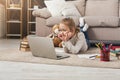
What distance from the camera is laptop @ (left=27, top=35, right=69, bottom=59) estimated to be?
8.39ft

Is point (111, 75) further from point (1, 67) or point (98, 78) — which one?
point (1, 67)

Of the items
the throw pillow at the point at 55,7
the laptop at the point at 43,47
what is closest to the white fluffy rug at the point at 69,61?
the laptop at the point at 43,47

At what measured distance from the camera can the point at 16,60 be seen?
8.45 ft

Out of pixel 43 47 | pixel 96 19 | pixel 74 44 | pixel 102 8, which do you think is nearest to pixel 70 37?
pixel 74 44

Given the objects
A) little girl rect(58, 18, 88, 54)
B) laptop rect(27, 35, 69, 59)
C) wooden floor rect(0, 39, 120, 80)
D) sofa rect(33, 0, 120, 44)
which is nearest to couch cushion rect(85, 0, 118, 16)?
sofa rect(33, 0, 120, 44)

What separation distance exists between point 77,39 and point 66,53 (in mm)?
201

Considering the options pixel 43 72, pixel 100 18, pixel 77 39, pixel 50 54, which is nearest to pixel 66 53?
pixel 77 39

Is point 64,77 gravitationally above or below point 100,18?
below

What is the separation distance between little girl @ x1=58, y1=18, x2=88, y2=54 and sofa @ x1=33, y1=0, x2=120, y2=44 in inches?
30.1

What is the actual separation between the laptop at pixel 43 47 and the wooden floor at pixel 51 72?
0.21m

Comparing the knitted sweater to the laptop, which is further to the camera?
the knitted sweater

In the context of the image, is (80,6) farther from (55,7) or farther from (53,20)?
(53,20)

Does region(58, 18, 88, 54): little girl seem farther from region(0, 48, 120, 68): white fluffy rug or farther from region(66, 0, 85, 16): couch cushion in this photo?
region(66, 0, 85, 16): couch cushion

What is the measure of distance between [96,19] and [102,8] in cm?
56
